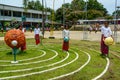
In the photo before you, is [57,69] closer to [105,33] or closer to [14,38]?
[14,38]

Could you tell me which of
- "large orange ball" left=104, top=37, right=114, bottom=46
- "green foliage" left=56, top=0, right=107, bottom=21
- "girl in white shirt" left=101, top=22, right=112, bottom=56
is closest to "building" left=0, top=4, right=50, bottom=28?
"green foliage" left=56, top=0, right=107, bottom=21

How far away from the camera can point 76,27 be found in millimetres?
66812

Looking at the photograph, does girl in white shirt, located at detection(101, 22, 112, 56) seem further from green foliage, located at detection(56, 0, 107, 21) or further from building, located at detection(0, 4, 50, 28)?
green foliage, located at detection(56, 0, 107, 21)

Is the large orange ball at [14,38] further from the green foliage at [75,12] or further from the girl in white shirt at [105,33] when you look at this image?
the green foliage at [75,12]

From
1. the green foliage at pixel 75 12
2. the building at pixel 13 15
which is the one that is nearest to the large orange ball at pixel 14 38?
the building at pixel 13 15

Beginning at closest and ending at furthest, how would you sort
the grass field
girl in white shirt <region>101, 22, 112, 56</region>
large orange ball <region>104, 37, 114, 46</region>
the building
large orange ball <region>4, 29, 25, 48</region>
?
the grass field < large orange ball <region>4, 29, 25, 48</region> < large orange ball <region>104, 37, 114, 46</region> < girl in white shirt <region>101, 22, 112, 56</region> < the building

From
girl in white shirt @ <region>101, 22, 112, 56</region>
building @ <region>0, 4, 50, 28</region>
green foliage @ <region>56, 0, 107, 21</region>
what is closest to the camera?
girl in white shirt @ <region>101, 22, 112, 56</region>

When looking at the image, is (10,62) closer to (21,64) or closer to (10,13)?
(21,64)

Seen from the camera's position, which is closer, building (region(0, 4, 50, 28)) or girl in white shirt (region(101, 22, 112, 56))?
girl in white shirt (region(101, 22, 112, 56))

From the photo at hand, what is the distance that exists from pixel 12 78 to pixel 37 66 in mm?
2238

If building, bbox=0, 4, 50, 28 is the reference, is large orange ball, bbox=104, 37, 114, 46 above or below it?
below

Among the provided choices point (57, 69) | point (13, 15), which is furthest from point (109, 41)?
point (13, 15)

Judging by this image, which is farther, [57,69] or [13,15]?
[13,15]

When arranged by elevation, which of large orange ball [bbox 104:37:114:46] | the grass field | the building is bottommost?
the grass field
